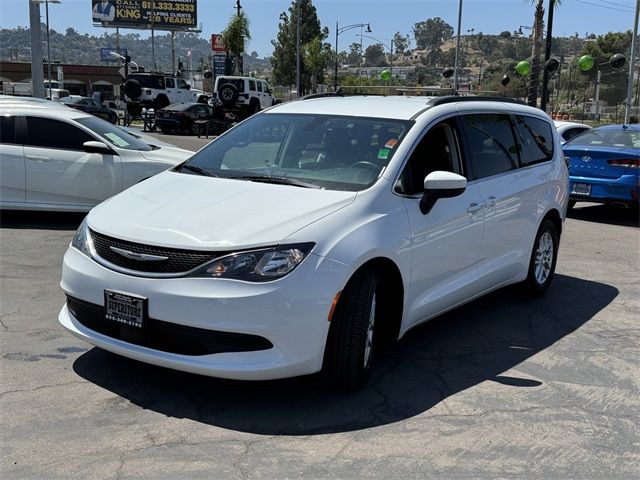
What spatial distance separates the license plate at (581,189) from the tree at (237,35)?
4423 cm

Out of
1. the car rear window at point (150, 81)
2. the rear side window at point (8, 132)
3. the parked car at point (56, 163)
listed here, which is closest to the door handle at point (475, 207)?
the parked car at point (56, 163)

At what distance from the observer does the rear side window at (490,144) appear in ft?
18.0

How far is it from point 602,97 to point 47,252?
72.1 m

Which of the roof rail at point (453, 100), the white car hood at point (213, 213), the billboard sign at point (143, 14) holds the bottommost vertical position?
the white car hood at point (213, 213)

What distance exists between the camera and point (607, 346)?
552cm

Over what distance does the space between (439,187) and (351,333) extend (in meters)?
1.20

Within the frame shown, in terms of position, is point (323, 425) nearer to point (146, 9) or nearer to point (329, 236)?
point (329, 236)

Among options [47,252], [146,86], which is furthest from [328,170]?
[146,86]

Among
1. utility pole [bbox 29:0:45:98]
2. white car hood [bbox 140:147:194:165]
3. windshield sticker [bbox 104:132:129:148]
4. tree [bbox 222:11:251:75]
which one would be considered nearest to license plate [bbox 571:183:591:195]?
white car hood [bbox 140:147:194:165]

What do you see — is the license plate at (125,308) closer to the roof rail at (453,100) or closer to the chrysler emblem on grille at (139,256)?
the chrysler emblem on grille at (139,256)

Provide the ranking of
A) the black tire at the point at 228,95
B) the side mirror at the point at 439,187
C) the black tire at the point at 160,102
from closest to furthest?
the side mirror at the point at 439,187, the black tire at the point at 228,95, the black tire at the point at 160,102

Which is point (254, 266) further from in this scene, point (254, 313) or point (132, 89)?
point (132, 89)

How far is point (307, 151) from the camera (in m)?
5.07

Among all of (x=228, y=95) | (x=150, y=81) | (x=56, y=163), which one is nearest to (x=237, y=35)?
(x=150, y=81)
